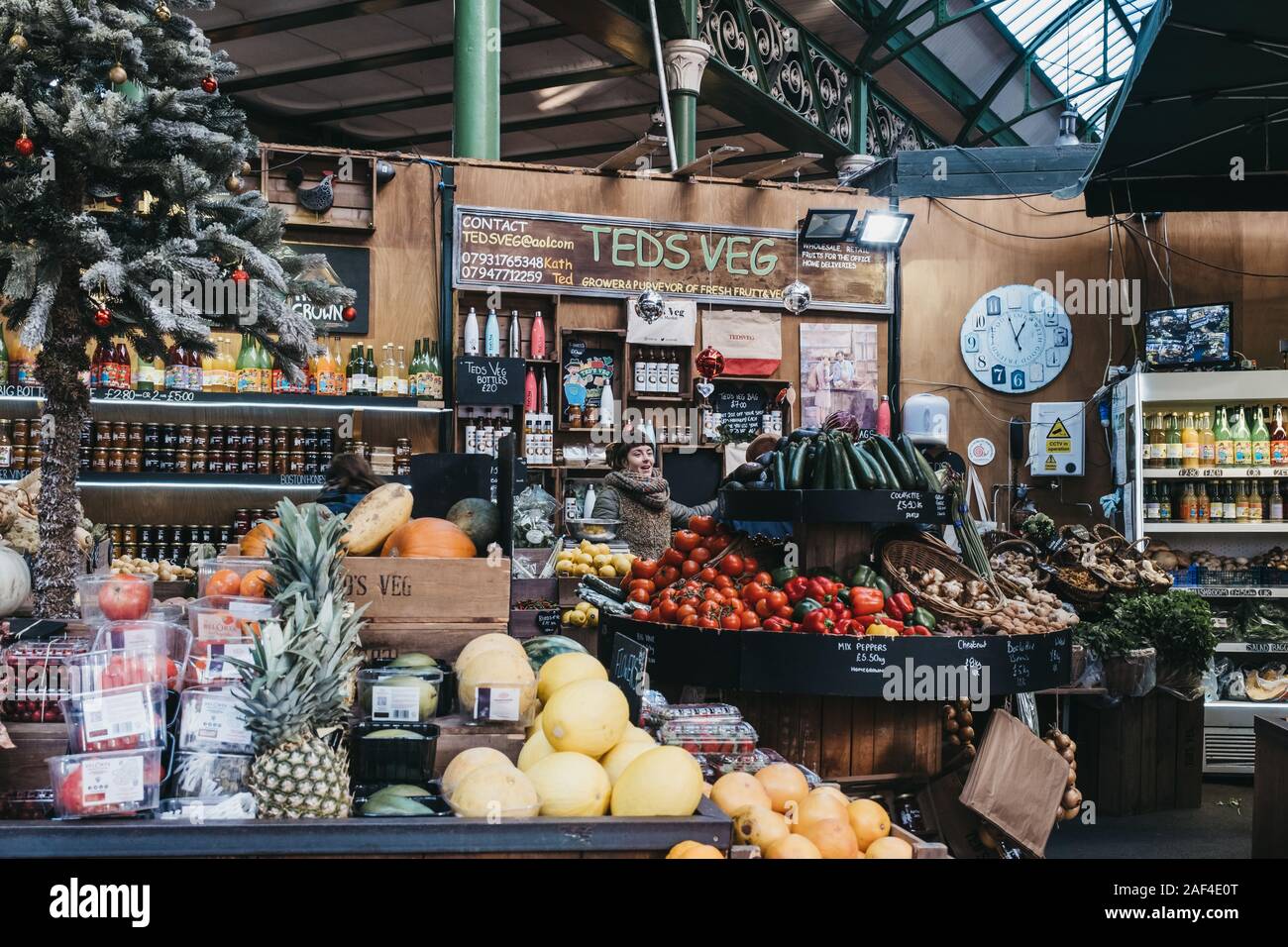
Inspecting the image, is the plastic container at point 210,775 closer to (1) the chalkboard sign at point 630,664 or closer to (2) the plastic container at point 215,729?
(2) the plastic container at point 215,729

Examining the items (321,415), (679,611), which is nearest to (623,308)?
Result: (321,415)

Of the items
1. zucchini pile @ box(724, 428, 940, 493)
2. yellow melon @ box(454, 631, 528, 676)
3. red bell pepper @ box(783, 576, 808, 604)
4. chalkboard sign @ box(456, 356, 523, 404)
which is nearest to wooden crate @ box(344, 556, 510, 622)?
yellow melon @ box(454, 631, 528, 676)

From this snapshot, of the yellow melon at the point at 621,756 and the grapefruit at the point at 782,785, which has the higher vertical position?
the yellow melon at the point at 621,756

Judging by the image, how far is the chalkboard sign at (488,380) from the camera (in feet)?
22.5

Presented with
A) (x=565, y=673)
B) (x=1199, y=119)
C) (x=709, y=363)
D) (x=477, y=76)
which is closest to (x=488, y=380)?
(x=709, y=363)

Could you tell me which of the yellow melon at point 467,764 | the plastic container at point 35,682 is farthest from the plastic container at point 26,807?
the yellow melon at point 467,764

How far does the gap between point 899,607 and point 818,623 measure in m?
0.35

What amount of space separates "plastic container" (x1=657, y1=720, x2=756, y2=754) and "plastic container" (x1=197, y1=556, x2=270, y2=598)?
101 cm

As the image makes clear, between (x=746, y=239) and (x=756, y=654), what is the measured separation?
4.53 metres

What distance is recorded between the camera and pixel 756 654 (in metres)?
3.79

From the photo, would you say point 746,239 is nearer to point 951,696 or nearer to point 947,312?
point 947,312

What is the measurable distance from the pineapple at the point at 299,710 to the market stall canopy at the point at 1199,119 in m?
4.96

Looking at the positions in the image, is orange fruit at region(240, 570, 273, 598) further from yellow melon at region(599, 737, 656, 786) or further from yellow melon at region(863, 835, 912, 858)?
yellow melon at region(863, 835, 912, 858)

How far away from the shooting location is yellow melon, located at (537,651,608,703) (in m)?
2.34
